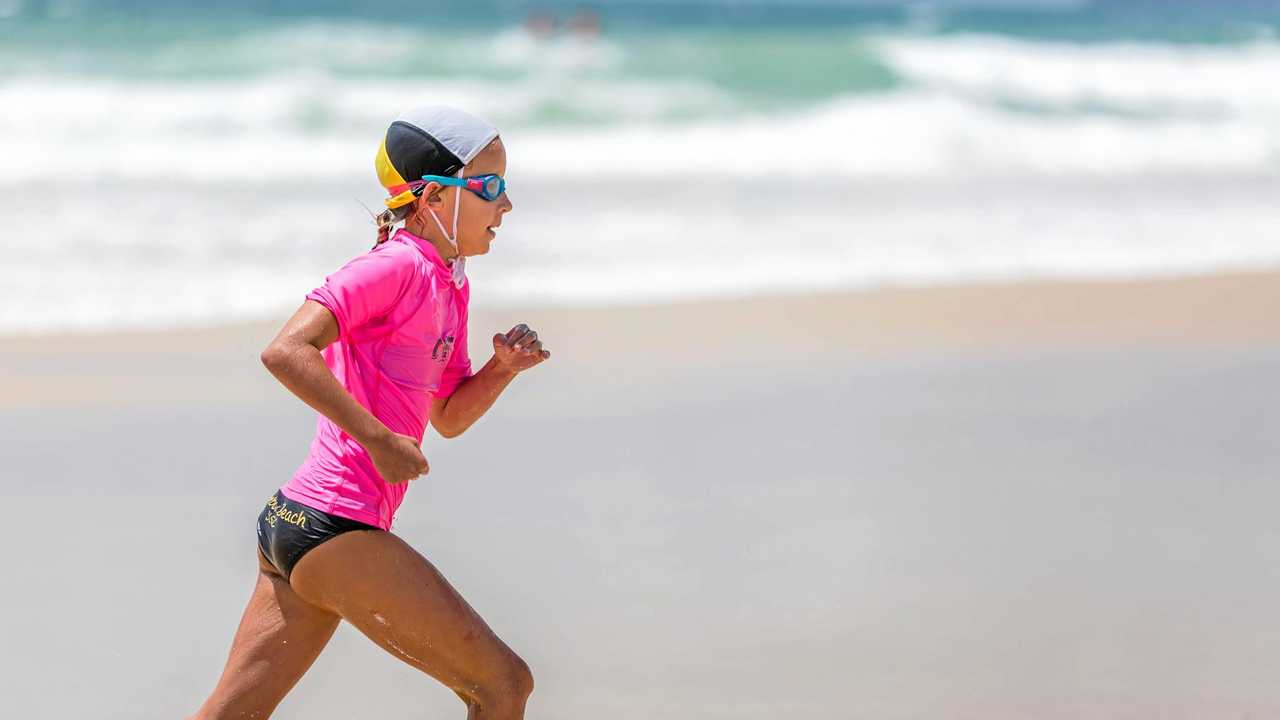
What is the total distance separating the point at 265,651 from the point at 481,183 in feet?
3.47

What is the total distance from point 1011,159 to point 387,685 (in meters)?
13.2

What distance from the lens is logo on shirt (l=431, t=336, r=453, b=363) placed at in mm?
3352

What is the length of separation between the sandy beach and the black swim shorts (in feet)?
4.28

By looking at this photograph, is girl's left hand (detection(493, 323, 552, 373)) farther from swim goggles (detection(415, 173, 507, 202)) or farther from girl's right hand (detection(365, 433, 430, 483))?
girl's right hand (detection(365, 433, 430, 483))

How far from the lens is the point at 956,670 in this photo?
4648 mm

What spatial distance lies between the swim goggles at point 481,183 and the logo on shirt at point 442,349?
31 centimetres

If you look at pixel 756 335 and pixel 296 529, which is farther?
pixel 756 335

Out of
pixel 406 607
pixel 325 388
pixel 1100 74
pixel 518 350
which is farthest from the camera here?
pixel 1100 74

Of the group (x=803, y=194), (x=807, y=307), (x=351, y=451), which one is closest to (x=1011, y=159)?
(x=803, y=194)

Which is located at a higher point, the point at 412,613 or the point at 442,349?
the point at 442,349

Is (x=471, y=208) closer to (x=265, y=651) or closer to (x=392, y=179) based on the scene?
(x=392, y=179)

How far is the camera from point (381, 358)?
3277mm

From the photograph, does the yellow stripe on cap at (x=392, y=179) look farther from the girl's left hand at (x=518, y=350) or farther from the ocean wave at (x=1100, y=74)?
the ocean wave at (x=1100, y=74)

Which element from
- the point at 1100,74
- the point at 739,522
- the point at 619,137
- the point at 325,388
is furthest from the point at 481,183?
the point at 1100,74
